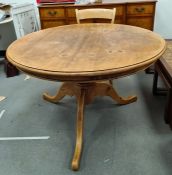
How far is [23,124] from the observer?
1606 millimetres

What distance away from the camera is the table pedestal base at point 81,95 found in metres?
1.28

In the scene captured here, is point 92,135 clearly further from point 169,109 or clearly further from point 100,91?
point 169,109

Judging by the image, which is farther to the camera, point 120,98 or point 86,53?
point 120,98

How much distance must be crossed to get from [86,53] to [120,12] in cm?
158

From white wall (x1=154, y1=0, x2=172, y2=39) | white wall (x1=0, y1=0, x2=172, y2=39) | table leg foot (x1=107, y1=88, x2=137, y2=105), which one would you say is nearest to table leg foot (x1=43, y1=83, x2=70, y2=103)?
table leg foot (x1=107, y1=88, x2=137, y2=105)

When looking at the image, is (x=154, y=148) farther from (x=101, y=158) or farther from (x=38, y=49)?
(x=38, y=49)

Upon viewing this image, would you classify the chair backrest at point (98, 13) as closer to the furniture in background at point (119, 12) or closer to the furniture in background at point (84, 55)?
the furniture in background at point (84, 55)

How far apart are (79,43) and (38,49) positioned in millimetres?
246

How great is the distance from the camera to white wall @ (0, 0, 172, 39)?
268cm

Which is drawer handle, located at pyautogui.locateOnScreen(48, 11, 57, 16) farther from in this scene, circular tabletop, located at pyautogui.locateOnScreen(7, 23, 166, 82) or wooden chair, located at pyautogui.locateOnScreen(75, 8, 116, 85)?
circular tabletop, located at pyautogui.locateOnScreen(7, 23, 166, 82)

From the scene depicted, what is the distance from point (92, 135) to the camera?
1.45 metres

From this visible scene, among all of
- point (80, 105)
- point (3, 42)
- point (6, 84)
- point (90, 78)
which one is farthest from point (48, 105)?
point (3, 42)

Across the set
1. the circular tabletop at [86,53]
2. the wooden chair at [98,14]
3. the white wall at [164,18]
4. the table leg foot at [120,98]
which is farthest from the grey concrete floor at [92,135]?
the white wall at [164,18]

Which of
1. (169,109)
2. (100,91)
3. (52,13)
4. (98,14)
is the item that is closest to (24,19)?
(52,13)
